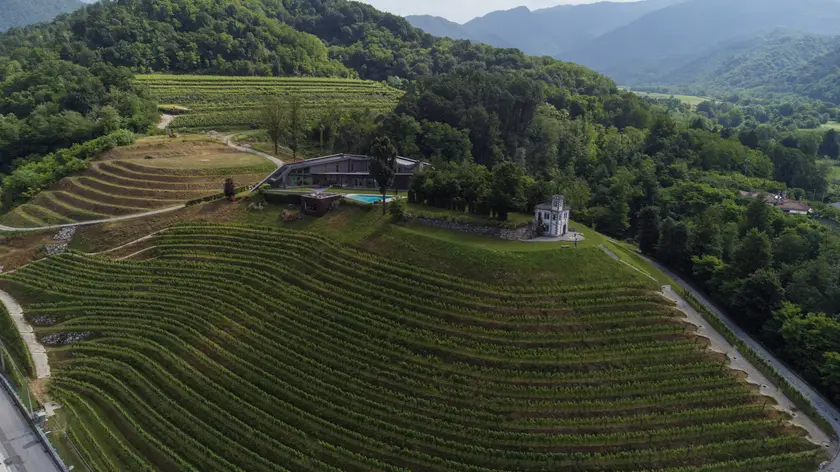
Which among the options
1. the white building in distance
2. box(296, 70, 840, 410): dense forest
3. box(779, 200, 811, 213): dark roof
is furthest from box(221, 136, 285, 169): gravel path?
box(779, 200, 811, 213): dark roof

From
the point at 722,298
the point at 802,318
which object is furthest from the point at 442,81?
the point at 802,318

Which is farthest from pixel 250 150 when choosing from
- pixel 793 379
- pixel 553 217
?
pixel 793 379

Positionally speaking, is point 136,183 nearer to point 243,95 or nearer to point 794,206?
point 243,95

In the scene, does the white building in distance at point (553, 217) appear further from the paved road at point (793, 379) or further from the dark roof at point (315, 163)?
the dark roof at point (315, 163)

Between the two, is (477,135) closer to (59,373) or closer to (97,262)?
(97,262)

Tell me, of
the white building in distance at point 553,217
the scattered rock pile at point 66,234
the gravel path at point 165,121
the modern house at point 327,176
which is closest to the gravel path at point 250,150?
the modern house at point 327,176

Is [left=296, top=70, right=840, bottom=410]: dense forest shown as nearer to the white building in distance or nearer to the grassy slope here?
the white building in distance
